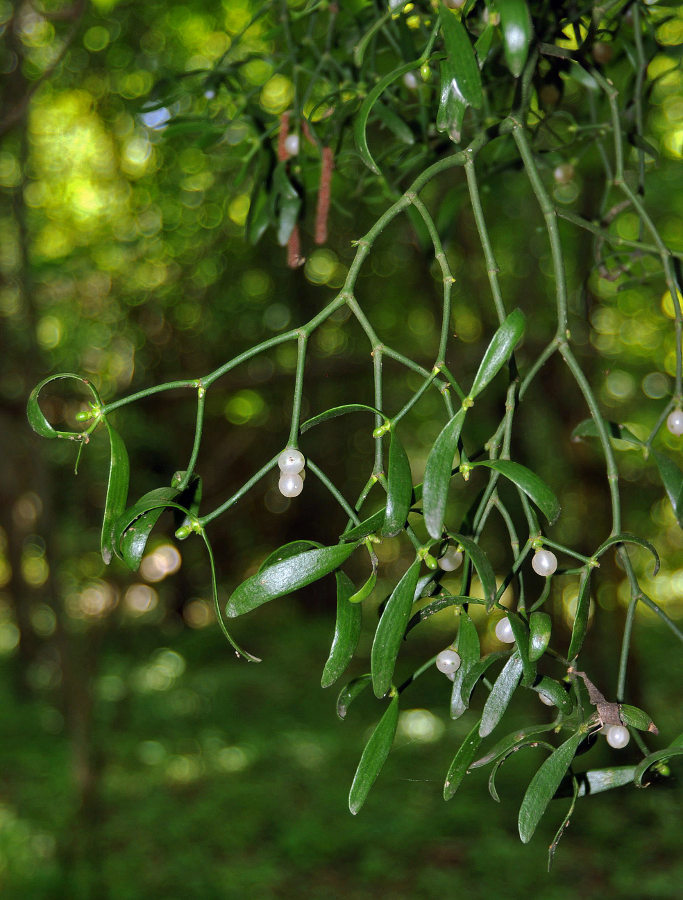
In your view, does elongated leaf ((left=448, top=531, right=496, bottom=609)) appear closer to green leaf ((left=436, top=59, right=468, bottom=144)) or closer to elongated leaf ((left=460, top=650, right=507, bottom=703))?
elongated leaf ((left=460, top=650, right=507, bottom=703))

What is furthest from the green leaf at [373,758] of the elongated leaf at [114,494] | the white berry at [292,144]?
the white berry at [292,144]

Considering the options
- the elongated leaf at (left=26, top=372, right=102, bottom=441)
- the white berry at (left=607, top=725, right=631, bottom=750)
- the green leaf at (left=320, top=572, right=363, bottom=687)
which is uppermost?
the elongated leaf at (left=26, top=372, right=102, bottom=441)

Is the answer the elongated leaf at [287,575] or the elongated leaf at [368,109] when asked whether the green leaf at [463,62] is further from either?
the elongated leaf at [287,575]

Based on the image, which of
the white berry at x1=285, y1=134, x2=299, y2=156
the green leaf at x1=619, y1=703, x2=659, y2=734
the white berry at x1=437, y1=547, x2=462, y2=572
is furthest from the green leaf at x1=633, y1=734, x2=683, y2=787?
the white berry at x1=285, y1=134, x2=299, y2=156

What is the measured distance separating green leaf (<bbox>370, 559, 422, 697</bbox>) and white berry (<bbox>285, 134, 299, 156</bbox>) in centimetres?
41

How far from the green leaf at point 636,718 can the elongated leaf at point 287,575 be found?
127mm

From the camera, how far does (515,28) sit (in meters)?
0.35

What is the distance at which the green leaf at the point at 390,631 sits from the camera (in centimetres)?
33

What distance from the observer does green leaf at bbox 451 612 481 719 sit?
0.36 m

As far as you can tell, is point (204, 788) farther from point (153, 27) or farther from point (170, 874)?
point (153, 27)

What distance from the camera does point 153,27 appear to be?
3.00m

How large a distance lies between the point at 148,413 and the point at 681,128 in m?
2.34

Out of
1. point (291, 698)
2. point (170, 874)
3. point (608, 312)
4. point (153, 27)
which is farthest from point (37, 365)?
point (608, 312)

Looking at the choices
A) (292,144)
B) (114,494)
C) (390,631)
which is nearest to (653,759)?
(390,631)
